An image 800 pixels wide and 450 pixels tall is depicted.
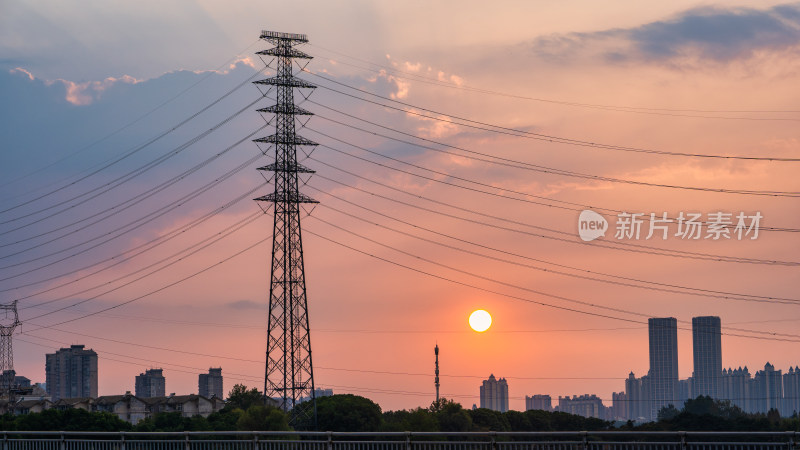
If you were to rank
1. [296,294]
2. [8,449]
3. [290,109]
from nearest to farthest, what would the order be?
[8,449] < [296,294] < [290,109]

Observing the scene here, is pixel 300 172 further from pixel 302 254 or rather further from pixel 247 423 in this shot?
pixel 247 423

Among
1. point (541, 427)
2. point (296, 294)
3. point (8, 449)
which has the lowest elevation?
point (541, 427)

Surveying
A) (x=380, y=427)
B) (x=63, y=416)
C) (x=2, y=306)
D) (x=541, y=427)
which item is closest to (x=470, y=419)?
(x=541, y=427)

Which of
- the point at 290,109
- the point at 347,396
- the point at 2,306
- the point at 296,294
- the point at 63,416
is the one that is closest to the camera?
the point at 296,294

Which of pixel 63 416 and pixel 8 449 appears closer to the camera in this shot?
pixel 8 449

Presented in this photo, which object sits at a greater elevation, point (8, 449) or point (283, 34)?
point (283, 34)

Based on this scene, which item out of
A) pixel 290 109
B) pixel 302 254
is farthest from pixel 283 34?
pixel 302 254

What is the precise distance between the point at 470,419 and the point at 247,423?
196 feet

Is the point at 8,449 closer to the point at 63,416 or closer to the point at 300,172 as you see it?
the point at 300,172

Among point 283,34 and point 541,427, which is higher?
point 283,34

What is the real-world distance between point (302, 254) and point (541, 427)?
3525 inches

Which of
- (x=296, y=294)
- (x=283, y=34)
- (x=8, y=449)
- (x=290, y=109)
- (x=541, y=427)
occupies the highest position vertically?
(x=283, y=34)

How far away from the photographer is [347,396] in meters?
172

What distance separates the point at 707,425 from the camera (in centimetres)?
14588
